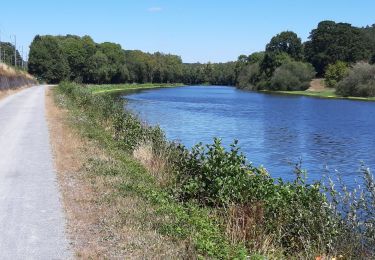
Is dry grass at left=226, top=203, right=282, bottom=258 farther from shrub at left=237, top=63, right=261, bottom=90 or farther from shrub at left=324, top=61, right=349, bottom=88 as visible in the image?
shrub at left=237, top=63, right=261, bottom=90

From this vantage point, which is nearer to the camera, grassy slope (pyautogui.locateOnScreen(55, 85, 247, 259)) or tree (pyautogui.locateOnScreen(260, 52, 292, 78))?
grassy slope (pyautogui.locateOnScreen(55, 85, 247, 259))

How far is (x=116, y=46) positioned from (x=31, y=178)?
172285 mm

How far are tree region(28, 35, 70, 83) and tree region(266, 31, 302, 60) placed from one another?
197 feet

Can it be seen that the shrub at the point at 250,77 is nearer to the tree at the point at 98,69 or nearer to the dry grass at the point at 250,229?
the tree at the point at 98,69

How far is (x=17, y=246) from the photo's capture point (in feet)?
23.0

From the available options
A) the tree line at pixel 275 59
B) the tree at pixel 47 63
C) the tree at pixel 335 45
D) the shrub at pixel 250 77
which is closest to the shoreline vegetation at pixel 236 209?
the tree line at pixel 275 59

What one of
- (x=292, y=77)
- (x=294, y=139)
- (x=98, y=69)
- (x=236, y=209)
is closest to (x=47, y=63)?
(x=98, y=69)

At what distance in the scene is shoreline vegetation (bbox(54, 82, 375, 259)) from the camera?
8078 mm

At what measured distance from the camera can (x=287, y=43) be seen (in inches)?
5920

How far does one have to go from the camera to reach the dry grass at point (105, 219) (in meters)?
7.00

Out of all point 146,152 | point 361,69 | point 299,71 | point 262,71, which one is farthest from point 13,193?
point 262,71

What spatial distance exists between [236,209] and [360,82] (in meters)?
97.2

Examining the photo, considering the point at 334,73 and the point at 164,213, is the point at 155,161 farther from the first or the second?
the point at 334,73

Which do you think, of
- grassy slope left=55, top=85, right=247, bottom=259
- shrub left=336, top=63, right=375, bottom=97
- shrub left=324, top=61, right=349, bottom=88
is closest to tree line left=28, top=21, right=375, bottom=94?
shrub left=324, top=61, right=349, bottom=88
